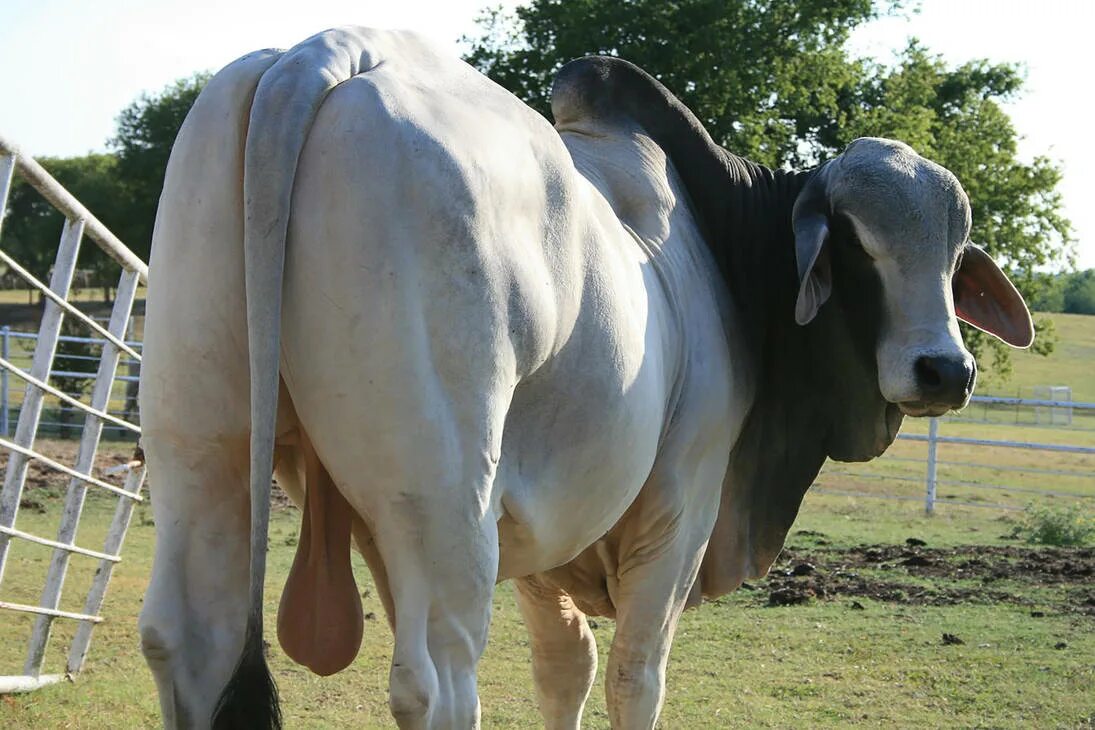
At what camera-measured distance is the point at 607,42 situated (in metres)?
21.1

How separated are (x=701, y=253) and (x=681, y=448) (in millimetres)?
714

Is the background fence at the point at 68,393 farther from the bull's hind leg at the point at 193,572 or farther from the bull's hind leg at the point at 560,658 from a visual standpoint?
the bull's hind leg at the point at 193,572

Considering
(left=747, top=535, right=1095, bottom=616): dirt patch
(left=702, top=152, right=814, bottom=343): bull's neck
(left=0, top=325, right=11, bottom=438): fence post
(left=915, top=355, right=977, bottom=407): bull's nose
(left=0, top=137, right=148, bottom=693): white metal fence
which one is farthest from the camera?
(left=0, top=325, right=11, bottom=438): fence post

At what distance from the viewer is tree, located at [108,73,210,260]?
31173mm

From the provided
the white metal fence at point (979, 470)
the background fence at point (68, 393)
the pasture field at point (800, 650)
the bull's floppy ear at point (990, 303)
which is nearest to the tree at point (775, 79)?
the white metal fence at point (979, 470)

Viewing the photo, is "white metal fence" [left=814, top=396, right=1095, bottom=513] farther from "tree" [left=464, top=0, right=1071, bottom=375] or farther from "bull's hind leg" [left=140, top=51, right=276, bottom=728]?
"bull's hind leg" [left=140, top=51, right=276, bottom=728]

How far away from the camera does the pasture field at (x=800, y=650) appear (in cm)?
559

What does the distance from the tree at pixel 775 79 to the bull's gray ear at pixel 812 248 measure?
1625 cm

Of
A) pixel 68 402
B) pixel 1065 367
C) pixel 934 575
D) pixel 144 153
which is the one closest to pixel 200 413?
pixel 68 402

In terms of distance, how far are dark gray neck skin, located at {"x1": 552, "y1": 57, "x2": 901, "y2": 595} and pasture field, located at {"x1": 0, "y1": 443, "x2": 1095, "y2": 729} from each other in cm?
142

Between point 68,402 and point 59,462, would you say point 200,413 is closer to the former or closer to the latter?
point 68,402

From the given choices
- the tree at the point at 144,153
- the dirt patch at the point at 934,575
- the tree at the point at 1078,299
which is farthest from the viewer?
the tree at the point at 1078,299

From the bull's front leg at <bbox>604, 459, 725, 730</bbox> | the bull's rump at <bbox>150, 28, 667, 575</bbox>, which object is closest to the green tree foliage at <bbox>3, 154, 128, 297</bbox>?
the bull's front leg at <bbox>604, 459, 725, 730</bbox>

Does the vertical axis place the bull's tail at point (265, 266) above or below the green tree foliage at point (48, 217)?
below
